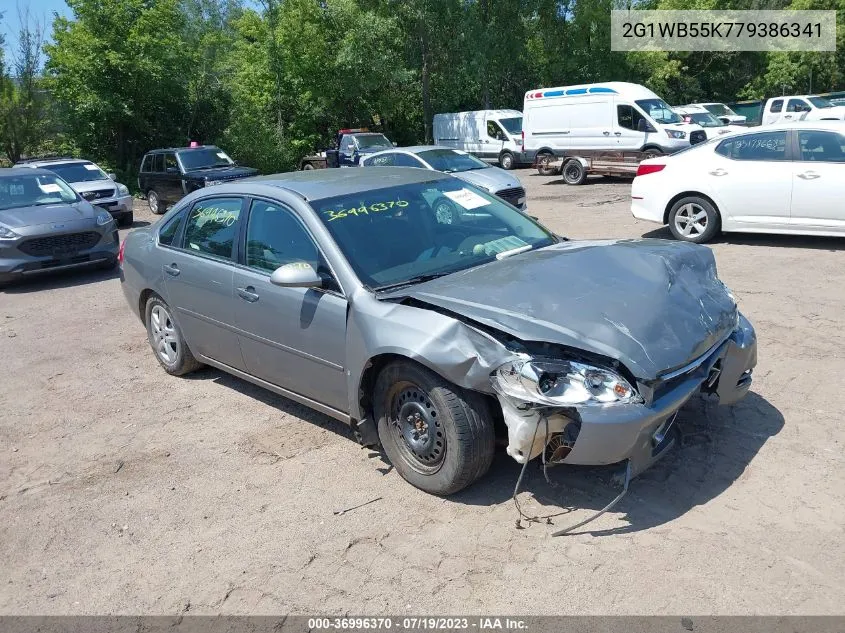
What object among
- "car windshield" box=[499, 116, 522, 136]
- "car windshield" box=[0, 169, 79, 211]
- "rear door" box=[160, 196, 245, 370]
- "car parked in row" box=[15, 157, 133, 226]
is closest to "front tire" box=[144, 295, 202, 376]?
"rear door" box=[160, 196, 245, 370]

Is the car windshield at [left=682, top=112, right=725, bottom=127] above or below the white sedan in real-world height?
above

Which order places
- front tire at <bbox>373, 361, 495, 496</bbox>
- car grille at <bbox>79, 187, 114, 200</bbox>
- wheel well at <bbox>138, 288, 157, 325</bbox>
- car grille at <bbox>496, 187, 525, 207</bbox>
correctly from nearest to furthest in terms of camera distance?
front tire at <bbox>373, 361, 495, 496</bbox> → wheel well at <bbox>138, 288, 157, 325</bbox> → car grille at <bbox>496, 187, 525, 207</bbox> → car grille at <bbox>79, 187, 114, 200</bbox>

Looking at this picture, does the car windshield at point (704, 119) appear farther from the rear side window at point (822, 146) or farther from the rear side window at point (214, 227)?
the rear side window at point (214, 227)

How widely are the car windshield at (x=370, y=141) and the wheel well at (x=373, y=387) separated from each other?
2003 cm

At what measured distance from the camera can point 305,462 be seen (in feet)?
15.4

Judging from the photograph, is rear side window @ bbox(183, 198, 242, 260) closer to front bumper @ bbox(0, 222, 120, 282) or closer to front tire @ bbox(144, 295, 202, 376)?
front tire @ bbox(144, 295, 202, 376)

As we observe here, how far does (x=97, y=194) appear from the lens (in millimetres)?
16578

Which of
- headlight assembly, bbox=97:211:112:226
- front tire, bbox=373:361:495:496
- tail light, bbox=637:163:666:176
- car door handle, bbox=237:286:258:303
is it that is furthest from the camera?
headlight assembly, bbox=97:211:112:226

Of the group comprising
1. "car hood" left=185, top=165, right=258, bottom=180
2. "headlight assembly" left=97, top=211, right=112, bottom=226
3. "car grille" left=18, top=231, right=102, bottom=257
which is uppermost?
"car hood" left=185, top=165, right=258, bottom=180

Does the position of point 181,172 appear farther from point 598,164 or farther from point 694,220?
point 694,220

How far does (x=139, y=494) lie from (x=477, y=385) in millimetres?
2250

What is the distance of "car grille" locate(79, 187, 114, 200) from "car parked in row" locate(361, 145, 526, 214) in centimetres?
604

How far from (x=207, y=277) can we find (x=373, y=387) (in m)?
1.84

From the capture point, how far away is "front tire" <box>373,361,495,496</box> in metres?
3.83
